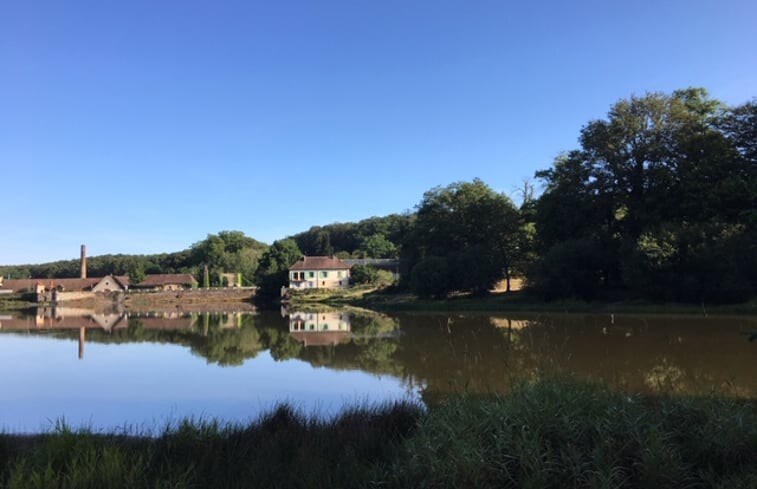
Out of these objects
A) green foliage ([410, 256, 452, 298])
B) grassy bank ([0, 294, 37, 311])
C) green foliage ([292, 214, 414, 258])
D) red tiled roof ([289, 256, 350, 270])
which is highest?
green foliage ([292, 214, 414, 258])

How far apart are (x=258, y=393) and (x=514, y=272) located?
40779 mm

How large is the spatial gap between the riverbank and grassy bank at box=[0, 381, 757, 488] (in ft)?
52.6

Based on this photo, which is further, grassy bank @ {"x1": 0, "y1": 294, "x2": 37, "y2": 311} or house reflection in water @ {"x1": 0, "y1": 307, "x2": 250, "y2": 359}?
grassy bank @ {"x1": 0, "y1": 294, "x2": 37, "y2": 311}

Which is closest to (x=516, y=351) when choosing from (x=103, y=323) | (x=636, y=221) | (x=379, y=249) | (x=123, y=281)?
(x=636, y=221)

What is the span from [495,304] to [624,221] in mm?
10996

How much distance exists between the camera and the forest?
96.5ft

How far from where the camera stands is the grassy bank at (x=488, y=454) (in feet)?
12.8

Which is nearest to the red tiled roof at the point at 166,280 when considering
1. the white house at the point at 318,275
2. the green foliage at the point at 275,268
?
the green foliage at the point at 275,268

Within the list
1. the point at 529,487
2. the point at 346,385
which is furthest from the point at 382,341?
the point at 529,487

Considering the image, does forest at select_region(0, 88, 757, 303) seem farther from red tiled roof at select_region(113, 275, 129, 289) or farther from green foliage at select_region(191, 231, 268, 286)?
red tiled roof at select_region(113, 275, 129, 289)

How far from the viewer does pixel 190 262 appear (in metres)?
108

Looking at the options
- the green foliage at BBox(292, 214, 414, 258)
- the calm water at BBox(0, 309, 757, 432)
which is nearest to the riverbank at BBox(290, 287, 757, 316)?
the calm water at BBox(0, 309, 757, 432)

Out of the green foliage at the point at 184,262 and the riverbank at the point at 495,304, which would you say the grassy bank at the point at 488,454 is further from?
the green foliage at the point at 184,262

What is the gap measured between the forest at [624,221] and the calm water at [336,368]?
18.0ft
